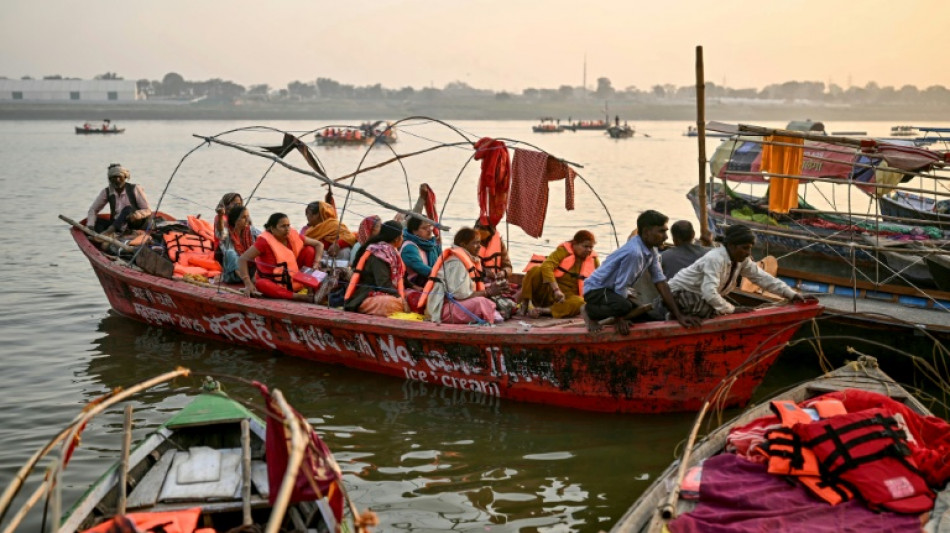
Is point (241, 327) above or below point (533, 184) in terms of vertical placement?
below

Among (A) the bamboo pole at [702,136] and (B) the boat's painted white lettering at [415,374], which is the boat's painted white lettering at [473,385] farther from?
(A) the bamboo pole at [702,136]

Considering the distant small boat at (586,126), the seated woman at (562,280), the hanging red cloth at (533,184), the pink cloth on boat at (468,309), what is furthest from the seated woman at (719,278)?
the distant small boat at (586,126)

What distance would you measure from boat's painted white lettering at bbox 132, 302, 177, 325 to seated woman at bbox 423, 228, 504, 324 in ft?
11.7

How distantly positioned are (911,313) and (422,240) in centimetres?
495

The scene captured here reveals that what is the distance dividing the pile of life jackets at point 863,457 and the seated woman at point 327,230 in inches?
237

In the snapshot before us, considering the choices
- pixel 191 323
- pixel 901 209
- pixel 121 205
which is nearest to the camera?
pixel 191 323

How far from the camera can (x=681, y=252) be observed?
7.81 m

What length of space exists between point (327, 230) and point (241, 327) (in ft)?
5.34

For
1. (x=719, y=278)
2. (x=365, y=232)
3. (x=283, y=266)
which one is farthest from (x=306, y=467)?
(x=365, y=232)

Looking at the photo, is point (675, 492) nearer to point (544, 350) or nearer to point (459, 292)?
point (544, 350)

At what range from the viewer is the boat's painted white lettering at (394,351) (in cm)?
849

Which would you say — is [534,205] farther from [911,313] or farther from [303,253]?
[911,313]

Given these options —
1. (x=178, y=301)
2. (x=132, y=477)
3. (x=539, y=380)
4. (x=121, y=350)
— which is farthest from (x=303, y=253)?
(x=132, y=477)

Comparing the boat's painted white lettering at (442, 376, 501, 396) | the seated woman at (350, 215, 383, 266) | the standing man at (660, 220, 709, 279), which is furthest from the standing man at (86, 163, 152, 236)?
the standing man at (660, 220, 709, 279)
